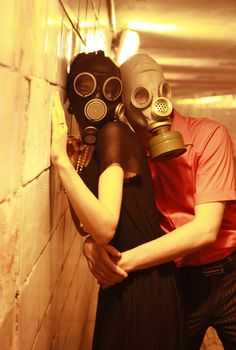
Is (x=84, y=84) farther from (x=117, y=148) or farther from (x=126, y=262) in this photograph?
(x=126, y=262)

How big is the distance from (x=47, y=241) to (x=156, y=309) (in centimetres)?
35

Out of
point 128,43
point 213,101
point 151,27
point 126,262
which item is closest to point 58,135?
point 126,262

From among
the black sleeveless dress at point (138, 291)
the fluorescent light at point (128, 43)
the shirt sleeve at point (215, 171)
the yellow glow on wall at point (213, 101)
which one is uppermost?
the fluorescent light at point (128, 43)

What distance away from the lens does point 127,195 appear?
3.51ft

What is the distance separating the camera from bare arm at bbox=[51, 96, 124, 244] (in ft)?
3.02

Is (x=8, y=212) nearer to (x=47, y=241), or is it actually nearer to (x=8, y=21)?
(x=8, y=21)

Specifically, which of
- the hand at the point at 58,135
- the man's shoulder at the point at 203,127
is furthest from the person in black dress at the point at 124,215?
the man's shoulder at the point at 203,127

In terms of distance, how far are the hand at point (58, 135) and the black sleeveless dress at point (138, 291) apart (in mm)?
108

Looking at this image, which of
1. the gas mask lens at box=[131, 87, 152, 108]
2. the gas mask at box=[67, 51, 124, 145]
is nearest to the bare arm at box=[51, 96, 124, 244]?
the gas mask at box=[67, 51, 124, 145]

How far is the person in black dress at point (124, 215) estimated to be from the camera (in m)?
1.05

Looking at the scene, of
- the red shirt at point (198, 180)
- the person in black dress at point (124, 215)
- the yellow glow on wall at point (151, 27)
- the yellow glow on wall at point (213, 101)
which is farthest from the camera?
the yellow glow on wall at point (213, 101)

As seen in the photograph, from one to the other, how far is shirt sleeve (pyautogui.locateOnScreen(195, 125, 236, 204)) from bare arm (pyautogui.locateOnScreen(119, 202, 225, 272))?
28 millimetres

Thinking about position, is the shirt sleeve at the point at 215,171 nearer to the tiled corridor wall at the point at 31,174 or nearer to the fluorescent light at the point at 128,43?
the tiled corridor wall at the point at 31,174

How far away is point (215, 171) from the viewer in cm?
116
